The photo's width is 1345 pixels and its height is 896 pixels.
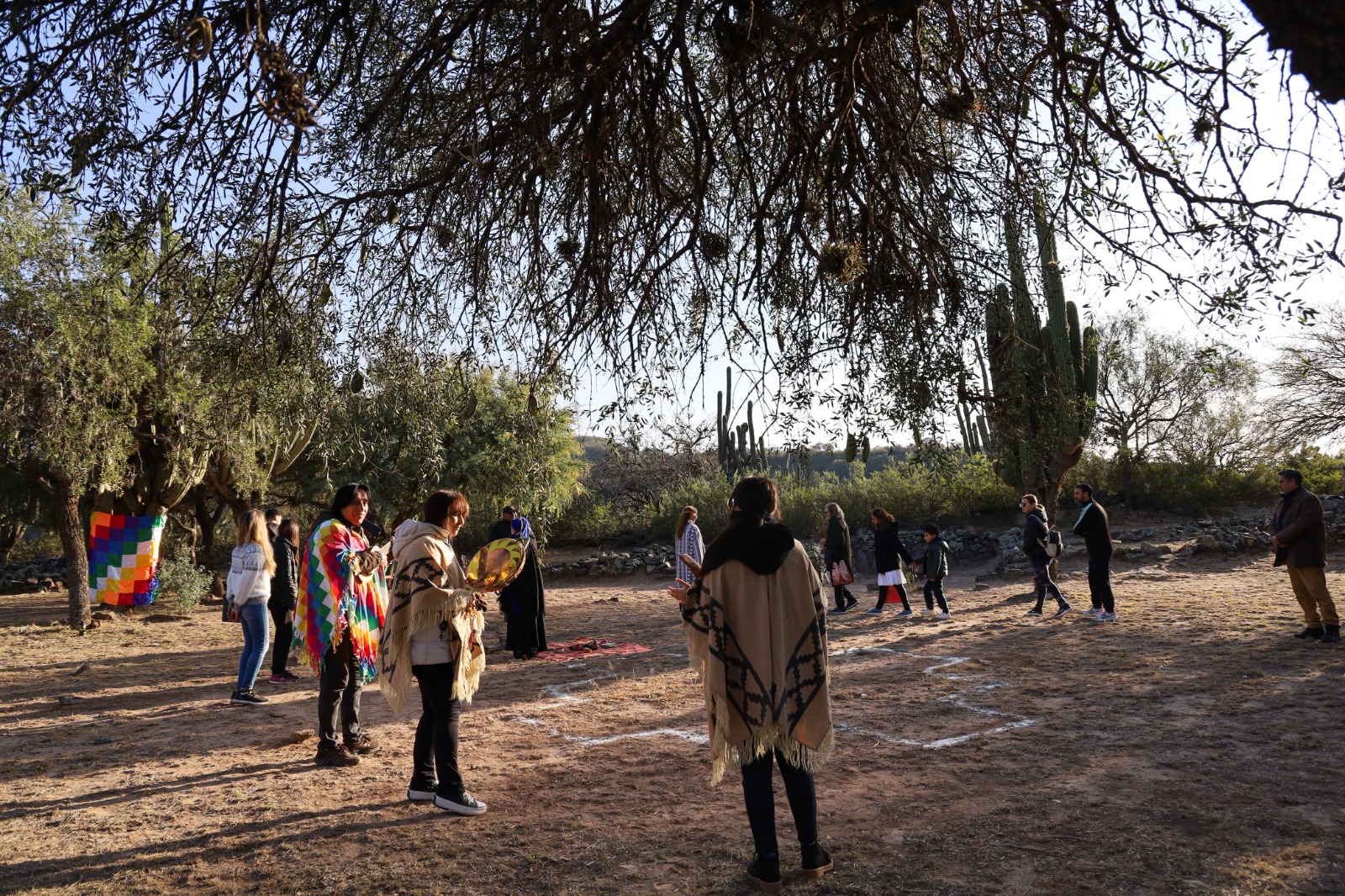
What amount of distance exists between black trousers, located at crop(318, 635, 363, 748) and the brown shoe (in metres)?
0.17

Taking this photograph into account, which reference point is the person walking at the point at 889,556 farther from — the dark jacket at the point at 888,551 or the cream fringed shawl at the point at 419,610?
the cream fringed shawl at the point at 419,610

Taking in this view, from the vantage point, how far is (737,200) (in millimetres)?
7336

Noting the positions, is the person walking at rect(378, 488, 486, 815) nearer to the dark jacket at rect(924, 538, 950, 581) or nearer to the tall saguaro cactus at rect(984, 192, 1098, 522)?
the tall saguaro cactus at rect(984, 192, 1098, 522)

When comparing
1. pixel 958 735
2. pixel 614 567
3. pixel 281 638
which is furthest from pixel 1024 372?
pixel 614 567

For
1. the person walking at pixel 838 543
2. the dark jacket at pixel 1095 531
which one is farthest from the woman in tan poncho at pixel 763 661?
the person walking at pixel 838 543

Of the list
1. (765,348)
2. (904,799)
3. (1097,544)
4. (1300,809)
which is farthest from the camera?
(1097,544)

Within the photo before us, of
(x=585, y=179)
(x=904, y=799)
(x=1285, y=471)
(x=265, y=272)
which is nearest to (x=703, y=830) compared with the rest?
(x=904, y=799)

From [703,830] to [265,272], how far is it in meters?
4.11

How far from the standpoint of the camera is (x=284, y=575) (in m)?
9.81

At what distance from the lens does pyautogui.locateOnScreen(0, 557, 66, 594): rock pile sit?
2580 centimetres

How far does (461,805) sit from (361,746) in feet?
6.01

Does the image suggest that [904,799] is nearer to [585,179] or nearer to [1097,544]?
[585,179]

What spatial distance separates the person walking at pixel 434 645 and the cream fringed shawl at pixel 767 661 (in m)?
1.74

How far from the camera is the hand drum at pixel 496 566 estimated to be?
566 centimetres
